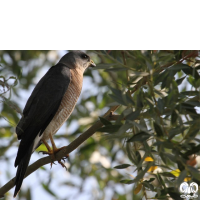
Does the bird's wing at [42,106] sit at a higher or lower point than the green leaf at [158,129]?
higher

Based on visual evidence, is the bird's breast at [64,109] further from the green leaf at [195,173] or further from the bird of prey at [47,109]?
the green leaf at [195,173]

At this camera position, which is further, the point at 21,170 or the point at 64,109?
the point at 64,109

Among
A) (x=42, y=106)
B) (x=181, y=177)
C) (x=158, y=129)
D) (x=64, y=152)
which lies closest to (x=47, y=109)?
(x=42, y=106)

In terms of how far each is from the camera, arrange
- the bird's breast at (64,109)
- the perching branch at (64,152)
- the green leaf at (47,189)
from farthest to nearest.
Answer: the green leaf at (47,189) < the bird's breast at (64,109) < the perching branch at (64,152)

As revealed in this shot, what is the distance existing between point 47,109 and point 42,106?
0.22ft

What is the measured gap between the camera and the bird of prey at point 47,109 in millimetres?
3559

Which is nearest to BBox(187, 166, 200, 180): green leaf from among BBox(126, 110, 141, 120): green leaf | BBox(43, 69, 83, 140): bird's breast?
BBox(126, 110, 141, 120): green leaf

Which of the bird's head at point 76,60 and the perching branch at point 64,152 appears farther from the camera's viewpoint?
the bird's head at point 76,60

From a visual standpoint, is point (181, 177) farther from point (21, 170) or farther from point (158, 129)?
point (21, 170)

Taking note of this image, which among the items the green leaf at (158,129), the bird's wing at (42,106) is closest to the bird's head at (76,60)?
the bird's wing at (42,106)

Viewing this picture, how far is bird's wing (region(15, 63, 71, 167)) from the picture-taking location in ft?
11.7

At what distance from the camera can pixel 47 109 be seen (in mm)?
3859

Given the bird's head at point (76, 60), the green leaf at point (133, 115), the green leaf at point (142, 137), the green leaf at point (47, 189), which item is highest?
the bird's head at point (76, 60)
